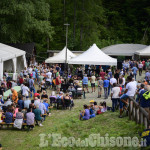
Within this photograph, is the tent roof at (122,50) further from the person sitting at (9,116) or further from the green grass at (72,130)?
the person sitting at (9,116)

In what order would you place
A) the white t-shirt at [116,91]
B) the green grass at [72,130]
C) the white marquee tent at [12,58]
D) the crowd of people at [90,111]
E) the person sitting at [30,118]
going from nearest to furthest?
the green grass at [72,130] < the person sitting at [30,118] < the crowd of people at [90,111] < the white t-shirt at [116,91] < the white marquee tent at [12,58]

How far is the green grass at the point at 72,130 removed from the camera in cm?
1152

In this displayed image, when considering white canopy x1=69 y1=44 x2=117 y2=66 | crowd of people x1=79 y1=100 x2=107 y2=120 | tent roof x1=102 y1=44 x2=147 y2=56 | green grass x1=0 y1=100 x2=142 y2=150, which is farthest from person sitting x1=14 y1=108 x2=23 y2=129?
tent roof x1=102 y1=44 x2=147 y2=56

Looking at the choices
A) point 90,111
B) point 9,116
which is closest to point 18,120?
point 9,116

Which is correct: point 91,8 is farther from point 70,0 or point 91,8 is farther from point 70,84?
point 70,84

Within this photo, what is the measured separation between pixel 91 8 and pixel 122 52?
7.62m

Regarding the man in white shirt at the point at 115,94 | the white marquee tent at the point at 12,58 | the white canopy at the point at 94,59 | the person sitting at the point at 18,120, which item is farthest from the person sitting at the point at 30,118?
the white canopy at the point at 94,59

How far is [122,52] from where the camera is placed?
143 ft

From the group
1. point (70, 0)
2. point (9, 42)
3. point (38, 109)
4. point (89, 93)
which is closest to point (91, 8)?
point (70, 0)

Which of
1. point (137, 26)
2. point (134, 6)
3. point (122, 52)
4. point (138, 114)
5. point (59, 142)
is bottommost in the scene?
point (59, 142)

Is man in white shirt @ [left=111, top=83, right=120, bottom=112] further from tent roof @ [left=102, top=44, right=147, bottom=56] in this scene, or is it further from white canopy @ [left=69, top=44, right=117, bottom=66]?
tent roof @ [left=102, top=44, right=147, bottom=56]

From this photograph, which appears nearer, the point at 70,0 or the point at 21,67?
the point at 21,67

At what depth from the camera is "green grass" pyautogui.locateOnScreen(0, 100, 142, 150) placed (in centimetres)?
1152

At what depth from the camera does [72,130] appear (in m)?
13.0
